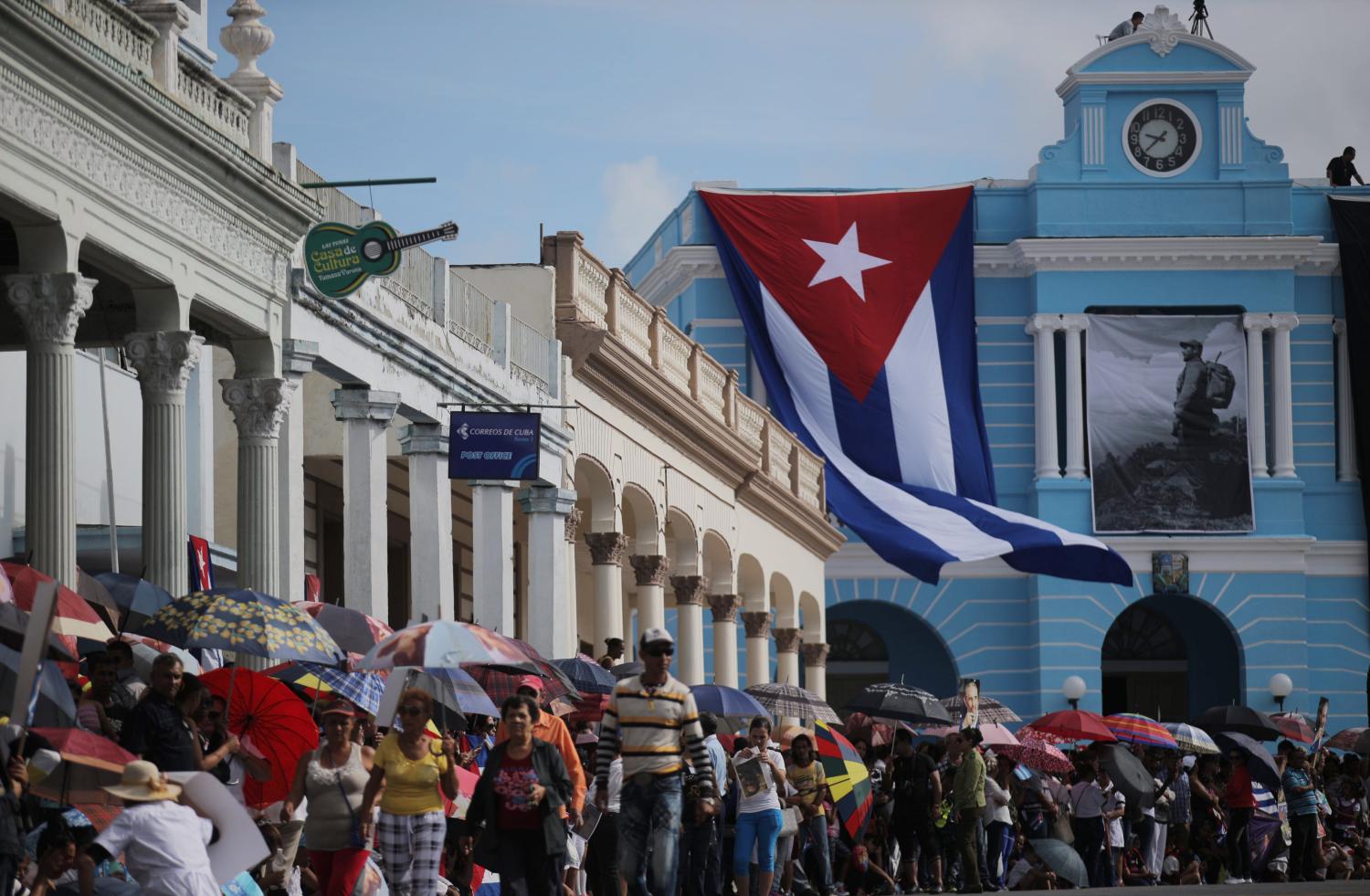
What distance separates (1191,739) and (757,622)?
13575 mm

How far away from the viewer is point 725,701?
2280 centimetres

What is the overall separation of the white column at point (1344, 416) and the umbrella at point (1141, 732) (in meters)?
24.2

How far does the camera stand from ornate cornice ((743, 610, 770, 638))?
4241cm

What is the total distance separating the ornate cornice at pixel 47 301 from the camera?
58.2ft

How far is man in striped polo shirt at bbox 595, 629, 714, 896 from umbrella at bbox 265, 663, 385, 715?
10.2 feet

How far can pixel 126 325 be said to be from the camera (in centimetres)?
2205

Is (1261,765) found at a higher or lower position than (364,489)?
lower

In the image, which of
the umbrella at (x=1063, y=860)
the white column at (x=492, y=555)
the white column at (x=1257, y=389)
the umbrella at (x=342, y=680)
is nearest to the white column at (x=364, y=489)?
the white column at (x=492, y=555)

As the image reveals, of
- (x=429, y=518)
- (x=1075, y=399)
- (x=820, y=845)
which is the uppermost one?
(x=1075, y=399)

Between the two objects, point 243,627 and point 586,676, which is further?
point 586,676

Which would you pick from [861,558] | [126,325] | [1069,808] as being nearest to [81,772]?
[126,325]

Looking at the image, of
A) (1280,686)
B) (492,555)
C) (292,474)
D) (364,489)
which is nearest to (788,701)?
(492,555)

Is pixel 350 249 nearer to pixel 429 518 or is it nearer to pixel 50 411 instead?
pixel 429 518

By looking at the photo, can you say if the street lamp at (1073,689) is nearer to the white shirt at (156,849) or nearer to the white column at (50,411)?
the white column at (50,411)
